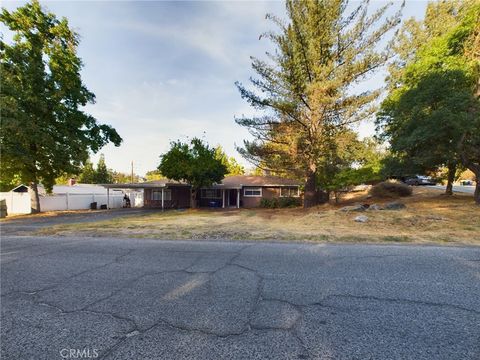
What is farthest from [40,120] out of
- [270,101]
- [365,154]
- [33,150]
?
[365,154]

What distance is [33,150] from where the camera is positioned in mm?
17078

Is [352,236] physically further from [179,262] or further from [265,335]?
[265,335]

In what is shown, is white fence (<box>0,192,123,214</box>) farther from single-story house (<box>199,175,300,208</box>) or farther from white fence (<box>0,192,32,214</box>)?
single-story house (<box>199,175,300,208</box>)

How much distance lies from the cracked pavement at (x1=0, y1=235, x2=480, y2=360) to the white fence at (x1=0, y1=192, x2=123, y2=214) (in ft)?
62.8

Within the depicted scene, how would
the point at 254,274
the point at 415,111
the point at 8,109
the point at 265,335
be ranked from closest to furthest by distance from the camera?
the point at 265,335
the point at 254,274
the point at 415,111
the point at 8,109

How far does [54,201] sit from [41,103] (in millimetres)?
9789

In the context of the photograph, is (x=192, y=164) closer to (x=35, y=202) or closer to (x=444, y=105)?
(x=35, y=202)

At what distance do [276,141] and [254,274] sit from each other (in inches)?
524

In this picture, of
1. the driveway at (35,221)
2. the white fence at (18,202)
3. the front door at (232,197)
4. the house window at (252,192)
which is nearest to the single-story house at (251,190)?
the house window at (252,192)

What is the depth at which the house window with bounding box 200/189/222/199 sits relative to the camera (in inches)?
1030

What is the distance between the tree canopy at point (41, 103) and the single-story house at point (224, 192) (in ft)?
18.0

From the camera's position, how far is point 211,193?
2627 centimetres

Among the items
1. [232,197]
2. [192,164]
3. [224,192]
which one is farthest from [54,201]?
[232,197]

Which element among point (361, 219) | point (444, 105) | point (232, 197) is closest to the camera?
point (361, 219)
